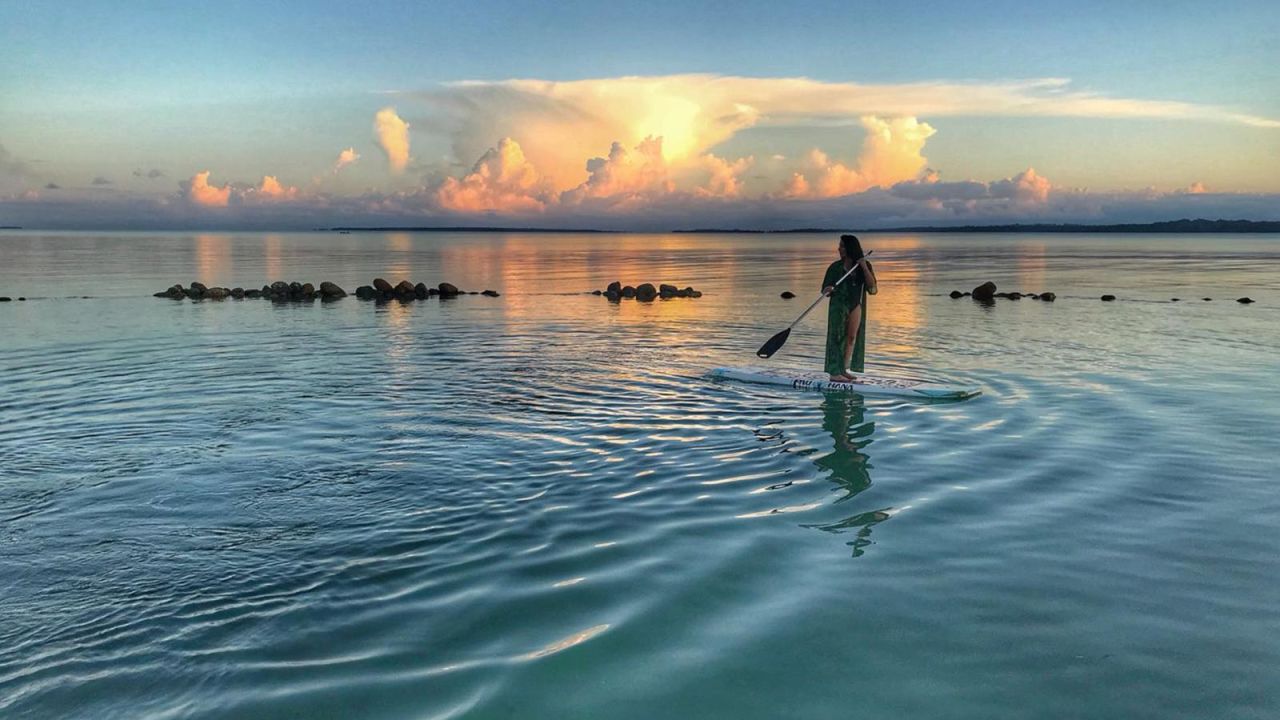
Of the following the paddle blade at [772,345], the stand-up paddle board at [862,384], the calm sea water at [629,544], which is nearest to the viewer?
the calm sea water at [629,544]

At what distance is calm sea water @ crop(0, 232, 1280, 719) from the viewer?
545 cm

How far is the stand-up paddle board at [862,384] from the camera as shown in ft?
49.7

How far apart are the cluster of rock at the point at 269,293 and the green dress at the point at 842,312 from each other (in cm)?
2880

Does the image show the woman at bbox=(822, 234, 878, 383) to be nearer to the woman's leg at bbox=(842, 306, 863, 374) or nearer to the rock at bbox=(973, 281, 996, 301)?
the woman's leg at bbox=(842, 306, 863, 374)

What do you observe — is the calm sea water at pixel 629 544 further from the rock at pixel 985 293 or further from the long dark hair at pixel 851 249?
the rock at pixel 985 293

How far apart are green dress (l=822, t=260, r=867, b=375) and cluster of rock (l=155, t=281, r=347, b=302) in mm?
28798

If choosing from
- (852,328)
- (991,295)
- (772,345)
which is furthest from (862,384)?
(991,295)

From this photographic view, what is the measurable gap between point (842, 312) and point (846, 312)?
0.08m

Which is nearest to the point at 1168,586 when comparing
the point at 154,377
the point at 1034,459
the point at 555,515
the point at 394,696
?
the point at 1034,459

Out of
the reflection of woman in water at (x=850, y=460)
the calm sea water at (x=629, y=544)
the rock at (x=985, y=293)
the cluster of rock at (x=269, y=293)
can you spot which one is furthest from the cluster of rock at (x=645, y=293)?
the reflection of woman in water at (x=850, y=460)

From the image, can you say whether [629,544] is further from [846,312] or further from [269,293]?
[269,293]

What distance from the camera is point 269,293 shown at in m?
40.7

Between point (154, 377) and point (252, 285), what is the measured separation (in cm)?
3487

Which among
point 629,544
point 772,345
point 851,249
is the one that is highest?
point 851,249
